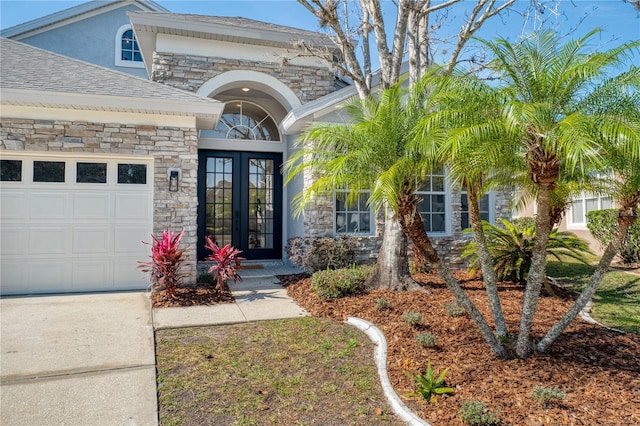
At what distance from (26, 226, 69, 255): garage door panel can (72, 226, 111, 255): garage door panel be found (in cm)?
16

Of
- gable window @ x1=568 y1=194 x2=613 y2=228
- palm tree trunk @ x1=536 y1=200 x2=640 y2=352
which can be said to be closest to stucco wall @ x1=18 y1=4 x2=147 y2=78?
palm tree trunk @ x1=536 y1=200 x2=640 y2=352

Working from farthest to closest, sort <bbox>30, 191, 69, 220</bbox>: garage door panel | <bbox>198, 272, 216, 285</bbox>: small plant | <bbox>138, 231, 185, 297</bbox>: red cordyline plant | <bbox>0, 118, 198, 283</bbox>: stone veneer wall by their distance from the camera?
<bbox>198, 272, 216, 285</bbox>: small plant, <bbox>30, 191, 69, 220</bbox>: garage door panel, <bbox>0, 118, 198, 283</bbox>: stone veneer wall, <bbox>138, 231, 185, 297</bbox>: red cordyline plant

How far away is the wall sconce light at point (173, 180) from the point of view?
746 centimetres

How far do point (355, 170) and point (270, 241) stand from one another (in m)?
Answer: 6.66

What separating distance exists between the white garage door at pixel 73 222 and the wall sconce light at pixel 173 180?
462mm

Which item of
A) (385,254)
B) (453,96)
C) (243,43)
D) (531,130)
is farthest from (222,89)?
(531,130)

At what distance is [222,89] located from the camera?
9727 mm

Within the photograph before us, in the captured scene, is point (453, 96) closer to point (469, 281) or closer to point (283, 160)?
point (469, 281)

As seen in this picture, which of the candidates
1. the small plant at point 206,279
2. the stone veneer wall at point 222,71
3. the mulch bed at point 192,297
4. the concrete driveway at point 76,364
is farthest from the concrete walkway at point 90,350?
the stone veneer wall at point 222,71

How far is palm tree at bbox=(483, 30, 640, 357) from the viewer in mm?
3082

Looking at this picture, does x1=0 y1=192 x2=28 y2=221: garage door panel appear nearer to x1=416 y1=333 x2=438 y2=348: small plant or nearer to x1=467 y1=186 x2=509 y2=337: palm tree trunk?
x1=416 y1=333 x2=438 y2=348: small plant

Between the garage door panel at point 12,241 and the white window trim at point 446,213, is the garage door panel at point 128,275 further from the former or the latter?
the white window trim at point 446,213

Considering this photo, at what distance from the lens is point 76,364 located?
4121 mm

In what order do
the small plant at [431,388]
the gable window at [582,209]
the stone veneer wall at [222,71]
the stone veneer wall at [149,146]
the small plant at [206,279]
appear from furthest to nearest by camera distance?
the gable window at [582,209]
the stone veneer wall at [222,71]
the small plant at [206,279]
the stone veneer wall at [149,146]
the small plant at [431,388]
